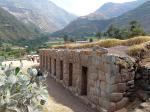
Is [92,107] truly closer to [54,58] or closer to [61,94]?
[61,94]

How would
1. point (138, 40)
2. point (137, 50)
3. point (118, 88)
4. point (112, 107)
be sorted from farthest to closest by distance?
point (138, 40) < point (137, 50) < point (118, 88) < point (112, 107)

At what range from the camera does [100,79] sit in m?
13.6

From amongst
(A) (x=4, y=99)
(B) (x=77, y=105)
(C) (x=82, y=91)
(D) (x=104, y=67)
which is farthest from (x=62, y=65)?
(A) (x=4, y=99)

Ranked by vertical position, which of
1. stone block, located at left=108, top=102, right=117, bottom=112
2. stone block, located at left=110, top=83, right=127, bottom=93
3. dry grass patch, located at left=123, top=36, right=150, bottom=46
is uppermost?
dry grass patch, located at left=123, top=36, right=150, bottom=46

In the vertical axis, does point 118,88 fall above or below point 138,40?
below

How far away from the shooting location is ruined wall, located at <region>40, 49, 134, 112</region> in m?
12.4

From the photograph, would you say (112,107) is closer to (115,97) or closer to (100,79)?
(115,97)

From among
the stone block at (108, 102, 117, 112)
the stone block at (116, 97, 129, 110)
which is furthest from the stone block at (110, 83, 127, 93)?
the stone block at (108, 102, 117, 112)

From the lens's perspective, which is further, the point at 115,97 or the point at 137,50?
the point at 137,50

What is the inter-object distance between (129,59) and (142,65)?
1.74 ft

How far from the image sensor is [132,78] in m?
12.9

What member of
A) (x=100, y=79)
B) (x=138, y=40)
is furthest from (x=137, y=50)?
(x=138, y=40)

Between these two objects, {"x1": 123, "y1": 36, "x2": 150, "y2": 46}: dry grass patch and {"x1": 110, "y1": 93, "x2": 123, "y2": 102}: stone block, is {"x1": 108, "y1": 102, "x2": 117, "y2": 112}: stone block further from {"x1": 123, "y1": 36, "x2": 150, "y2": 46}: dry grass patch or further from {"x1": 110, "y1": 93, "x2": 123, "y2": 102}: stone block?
{"x1": 123, "y1": 36, "x2": 150, "y2": 46}: dry grass patch

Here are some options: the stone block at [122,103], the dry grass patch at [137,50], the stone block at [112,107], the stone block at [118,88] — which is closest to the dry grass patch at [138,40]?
the dry grass patch at [137,50]
